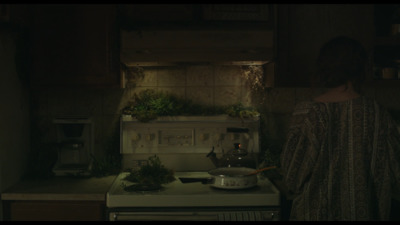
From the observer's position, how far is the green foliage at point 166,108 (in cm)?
286

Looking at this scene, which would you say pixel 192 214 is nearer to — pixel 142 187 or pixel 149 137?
pixel 142 187

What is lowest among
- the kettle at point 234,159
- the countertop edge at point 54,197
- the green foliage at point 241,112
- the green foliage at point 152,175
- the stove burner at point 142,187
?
the countertop edge at point 54,197

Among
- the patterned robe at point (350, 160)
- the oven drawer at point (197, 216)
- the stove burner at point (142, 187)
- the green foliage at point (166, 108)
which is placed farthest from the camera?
the green foliage at point (166, 108)

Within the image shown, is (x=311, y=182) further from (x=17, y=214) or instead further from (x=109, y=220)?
(x=17, y=214)

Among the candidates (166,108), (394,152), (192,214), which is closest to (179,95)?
(166,108)

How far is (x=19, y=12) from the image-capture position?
2.45 meters

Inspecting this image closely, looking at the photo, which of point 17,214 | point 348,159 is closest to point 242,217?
point 348,159

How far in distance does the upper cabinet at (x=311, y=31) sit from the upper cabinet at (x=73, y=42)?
3.44 ft

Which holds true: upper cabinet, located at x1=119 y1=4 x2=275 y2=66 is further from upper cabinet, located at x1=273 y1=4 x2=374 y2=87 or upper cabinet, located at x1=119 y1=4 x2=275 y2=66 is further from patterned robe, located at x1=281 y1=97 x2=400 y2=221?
patterned robe, located at x1=281 y1=97 x2=400 y2=221

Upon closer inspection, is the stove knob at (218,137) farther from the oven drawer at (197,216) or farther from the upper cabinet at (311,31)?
the oven drawer at (197,216)

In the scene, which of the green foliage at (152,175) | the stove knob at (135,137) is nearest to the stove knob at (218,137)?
the green foliage at (152,175)

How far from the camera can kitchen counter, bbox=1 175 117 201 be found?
234 centimetres

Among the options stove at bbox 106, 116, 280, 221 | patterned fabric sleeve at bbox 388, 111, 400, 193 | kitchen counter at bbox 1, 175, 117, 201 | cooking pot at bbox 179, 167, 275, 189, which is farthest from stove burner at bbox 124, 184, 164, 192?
patterned fabric sleeve at bbox 388, 111, 400, 193

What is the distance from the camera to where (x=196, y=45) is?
249cm
